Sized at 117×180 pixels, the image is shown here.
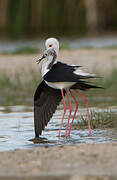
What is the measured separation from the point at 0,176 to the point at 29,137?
2.36 m

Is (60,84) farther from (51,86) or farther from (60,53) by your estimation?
(60,53)

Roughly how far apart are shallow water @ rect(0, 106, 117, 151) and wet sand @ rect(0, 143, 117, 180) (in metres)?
1.06

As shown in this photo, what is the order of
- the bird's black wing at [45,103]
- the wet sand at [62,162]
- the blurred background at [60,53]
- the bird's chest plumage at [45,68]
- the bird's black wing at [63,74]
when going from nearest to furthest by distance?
1. the wet sand at [62,162]
2. the bird's black wing at [63,74]
3. the bird's chest plumage at [45,68]
4. the bird's black wing at [45,103]
5. the blurred background at [60,53]

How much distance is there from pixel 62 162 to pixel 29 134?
2376 millimetres

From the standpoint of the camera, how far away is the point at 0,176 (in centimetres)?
456

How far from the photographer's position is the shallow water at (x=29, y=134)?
6.45 meters

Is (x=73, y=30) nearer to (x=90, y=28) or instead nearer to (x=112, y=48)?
(x=90, y=28)

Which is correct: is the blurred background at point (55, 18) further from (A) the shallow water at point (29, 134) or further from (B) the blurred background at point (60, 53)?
(A) the shallow water at point (29, 134)

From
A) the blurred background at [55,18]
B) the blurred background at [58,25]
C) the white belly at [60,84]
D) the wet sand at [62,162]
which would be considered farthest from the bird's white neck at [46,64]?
the blurred background at [55,18]

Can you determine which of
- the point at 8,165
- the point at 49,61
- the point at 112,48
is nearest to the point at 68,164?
the point at 8,165

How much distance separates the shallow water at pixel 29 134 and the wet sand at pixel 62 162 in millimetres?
1064

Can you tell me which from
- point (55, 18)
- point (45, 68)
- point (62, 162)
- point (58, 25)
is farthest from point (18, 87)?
point (58, 25)

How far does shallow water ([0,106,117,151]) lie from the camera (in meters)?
6.45

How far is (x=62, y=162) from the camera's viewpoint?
4797 millimetres
